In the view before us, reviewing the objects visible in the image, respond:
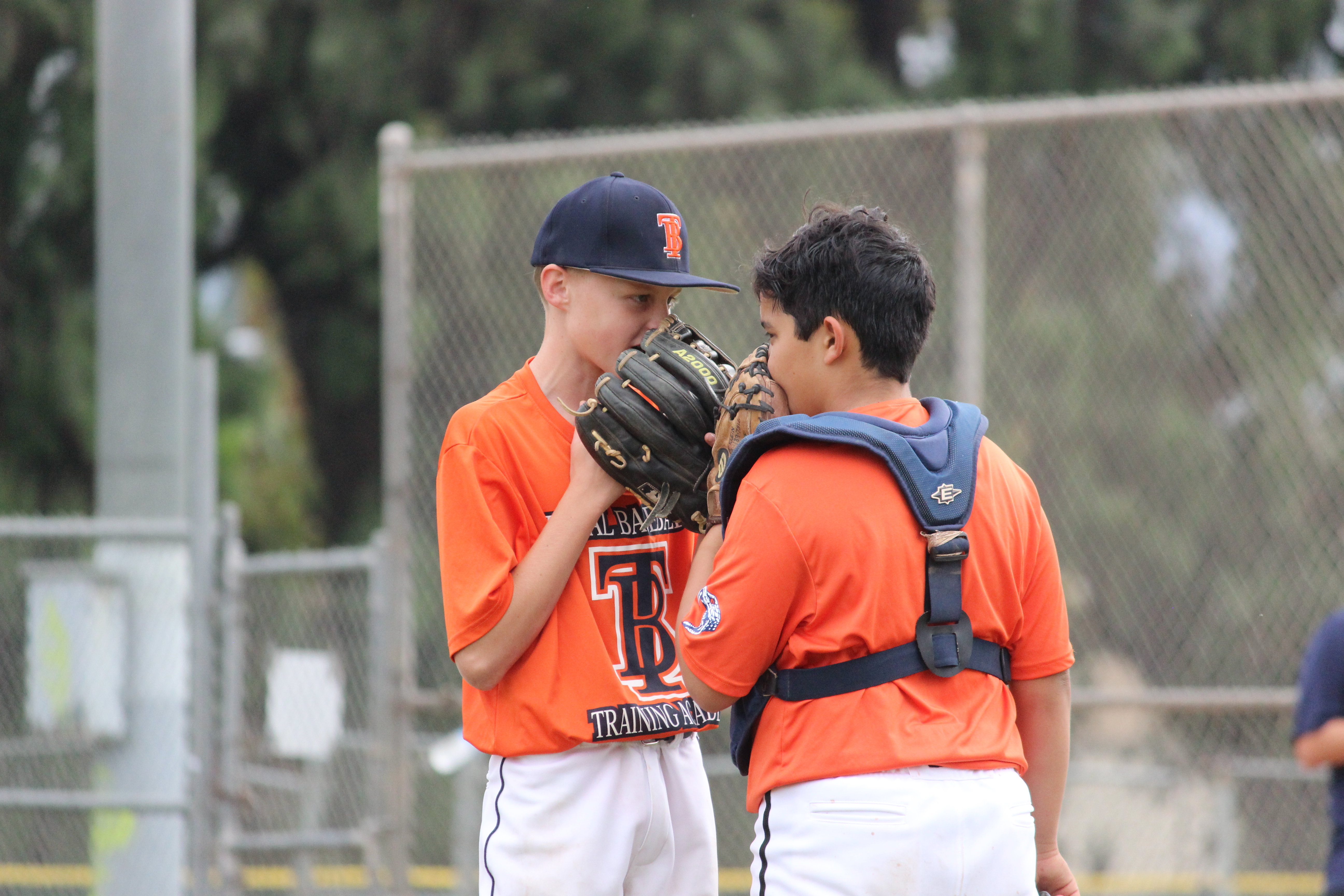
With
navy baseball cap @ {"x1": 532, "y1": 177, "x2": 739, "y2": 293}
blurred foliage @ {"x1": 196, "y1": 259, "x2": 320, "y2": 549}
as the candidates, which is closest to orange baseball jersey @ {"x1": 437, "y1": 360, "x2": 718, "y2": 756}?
navy baseball cap @ {"x1": 532, "y1": 177, "x2": 739, "y2": 293}

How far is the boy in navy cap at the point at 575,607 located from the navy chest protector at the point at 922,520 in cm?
47

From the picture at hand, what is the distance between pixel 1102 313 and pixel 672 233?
3232mm

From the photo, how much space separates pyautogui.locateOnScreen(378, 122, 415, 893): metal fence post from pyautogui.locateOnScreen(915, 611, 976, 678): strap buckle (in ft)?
12.4

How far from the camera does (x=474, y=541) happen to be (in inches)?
107

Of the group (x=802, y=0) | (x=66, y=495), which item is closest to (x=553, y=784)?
(x=66, y=495)

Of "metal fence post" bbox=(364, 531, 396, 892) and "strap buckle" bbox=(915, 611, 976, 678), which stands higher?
"strap buckle" bbox=(915, 611, 976, 678)

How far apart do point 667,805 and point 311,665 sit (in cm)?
365

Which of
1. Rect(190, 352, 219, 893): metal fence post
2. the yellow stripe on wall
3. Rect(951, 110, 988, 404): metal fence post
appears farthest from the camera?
the yellow stripe on wall

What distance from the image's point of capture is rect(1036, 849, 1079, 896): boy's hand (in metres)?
2.69

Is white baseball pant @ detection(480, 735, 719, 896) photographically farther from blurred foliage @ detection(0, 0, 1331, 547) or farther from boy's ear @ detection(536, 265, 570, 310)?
blurred foliage @ detection(0, 0, 1331, 547)

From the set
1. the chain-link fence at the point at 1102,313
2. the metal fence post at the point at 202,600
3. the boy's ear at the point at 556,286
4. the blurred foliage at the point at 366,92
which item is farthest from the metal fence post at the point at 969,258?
the blurred foliage at the point at 366,92

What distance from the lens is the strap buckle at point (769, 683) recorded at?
95.4 inches

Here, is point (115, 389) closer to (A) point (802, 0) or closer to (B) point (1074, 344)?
(B) point (1074, 344)

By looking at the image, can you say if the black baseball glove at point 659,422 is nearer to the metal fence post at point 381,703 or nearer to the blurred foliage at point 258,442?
the metal fence post at point 381,703
